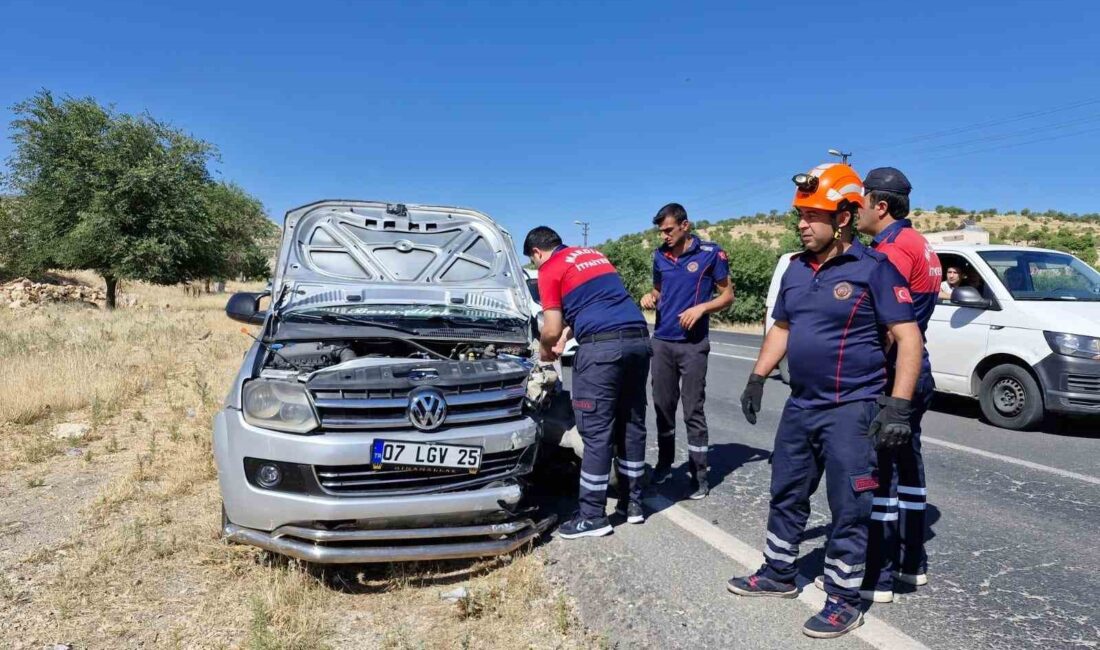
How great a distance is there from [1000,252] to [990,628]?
5.78 meters

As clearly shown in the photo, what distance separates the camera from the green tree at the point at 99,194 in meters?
25.0

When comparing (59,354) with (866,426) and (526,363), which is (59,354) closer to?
(526,363)

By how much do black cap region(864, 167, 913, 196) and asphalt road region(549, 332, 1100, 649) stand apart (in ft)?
6.47

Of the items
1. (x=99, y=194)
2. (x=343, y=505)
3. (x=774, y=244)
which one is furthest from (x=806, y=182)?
(x=774, y=244)

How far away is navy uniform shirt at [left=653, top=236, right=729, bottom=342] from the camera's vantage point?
4.69 meters

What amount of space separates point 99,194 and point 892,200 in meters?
28.3

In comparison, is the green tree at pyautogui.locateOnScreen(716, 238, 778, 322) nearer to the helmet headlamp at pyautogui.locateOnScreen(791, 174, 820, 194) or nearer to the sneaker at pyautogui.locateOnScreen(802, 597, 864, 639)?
the helmet headlamp at pyautogui.locateOnScreen(791, 174, 820, 194)

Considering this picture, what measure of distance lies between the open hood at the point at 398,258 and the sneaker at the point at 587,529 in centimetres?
158

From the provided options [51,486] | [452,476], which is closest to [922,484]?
[452,476]

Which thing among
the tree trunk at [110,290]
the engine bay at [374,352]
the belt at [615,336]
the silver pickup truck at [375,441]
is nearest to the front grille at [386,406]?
the silver pickup truck at [375,441]

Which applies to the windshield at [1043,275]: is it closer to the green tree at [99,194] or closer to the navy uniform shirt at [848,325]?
the navy uniform shirt at [848,325]

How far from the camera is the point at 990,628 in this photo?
289 cm

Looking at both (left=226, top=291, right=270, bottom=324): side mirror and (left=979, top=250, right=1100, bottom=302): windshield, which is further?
(left=979, top=250, right=1100, bottom=302): windshield

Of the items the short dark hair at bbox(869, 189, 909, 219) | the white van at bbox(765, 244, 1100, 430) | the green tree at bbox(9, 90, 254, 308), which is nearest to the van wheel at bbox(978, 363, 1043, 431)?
the white van at bbox(765, 244, 1100, 430)
